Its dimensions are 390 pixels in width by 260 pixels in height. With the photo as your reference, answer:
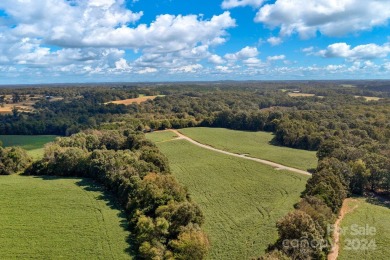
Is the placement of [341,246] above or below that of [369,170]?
below

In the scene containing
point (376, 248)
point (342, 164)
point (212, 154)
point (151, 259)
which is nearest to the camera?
point (151, 259)

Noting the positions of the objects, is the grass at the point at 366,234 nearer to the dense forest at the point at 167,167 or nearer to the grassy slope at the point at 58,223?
the dense forest at the point at 167,167

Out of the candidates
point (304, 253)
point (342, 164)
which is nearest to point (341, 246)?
point (304, 253)

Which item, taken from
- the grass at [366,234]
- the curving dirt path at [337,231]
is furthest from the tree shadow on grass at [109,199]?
the grass at [366,234]

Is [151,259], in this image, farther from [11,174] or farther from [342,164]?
[11,174]

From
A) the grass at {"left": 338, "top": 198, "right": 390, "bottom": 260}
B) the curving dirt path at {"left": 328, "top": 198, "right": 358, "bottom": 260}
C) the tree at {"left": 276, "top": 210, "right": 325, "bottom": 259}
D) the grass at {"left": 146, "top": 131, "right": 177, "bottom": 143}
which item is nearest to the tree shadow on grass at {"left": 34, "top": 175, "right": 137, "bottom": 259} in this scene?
the tree at {"left": 276, "top": 210, "right": 325, "bottom": 259}

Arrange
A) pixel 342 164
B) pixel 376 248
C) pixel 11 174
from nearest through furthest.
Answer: pixel 376 248 < pixel 342 164 < pixel 11 174

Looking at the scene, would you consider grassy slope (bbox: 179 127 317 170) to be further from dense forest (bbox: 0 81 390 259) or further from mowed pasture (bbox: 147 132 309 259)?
mowed pasture (bbox: 147 132 309 259)
